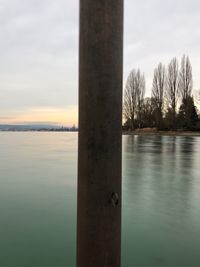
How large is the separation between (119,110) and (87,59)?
215 millimetres

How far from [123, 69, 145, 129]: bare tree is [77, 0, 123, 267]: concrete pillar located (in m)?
44.6

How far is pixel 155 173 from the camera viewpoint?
23.6 feet

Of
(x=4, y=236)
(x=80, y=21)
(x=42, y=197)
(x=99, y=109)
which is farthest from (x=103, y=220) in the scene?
(x=42, y=197)

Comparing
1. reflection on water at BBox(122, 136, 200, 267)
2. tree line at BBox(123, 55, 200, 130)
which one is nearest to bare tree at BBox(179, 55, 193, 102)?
tree line at BBox(123, 55, 200, 130)

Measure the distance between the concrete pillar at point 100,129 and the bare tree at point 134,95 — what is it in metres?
44.6

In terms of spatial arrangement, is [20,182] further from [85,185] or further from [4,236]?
[85,185]

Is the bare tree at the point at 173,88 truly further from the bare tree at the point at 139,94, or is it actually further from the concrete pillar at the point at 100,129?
the concrete pillar at the point at 100,129

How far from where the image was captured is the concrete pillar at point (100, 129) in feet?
3.14

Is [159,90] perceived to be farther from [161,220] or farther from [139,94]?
[161,220]

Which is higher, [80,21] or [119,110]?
[80,21]

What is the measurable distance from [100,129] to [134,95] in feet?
148

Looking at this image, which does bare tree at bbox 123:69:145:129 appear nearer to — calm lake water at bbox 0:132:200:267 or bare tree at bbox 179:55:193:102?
bare tree at bbox 179:55:193:102

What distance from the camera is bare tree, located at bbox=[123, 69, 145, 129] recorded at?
1774 inches

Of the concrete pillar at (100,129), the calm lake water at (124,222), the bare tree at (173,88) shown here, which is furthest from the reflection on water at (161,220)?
the bare tree at (173,88)
